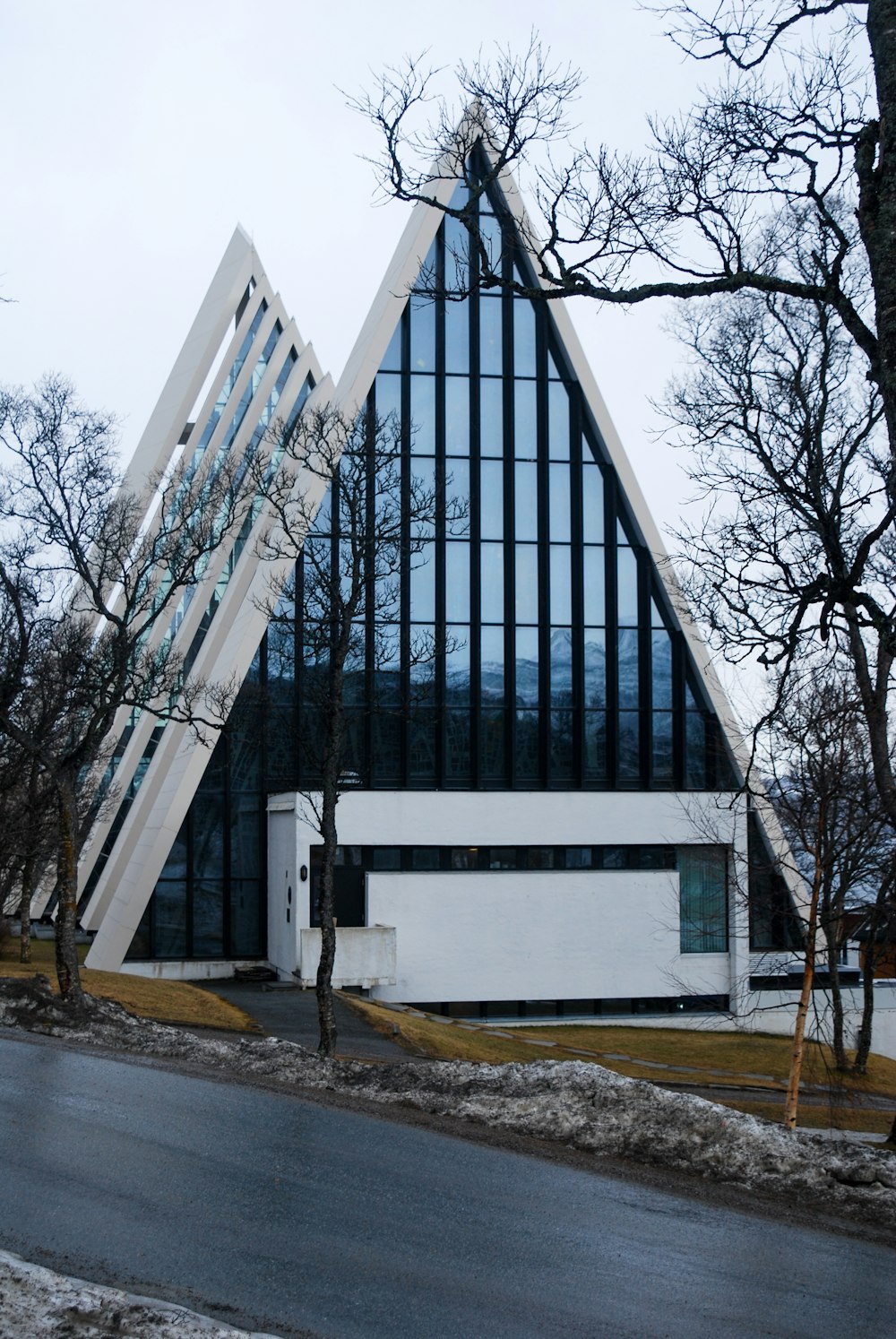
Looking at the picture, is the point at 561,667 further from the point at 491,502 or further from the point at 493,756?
the point at 491,502

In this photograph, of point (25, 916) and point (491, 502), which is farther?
point (491, 502)

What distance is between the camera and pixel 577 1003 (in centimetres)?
3022

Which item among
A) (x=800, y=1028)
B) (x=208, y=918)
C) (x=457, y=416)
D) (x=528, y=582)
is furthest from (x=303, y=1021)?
(x=457, y=416)

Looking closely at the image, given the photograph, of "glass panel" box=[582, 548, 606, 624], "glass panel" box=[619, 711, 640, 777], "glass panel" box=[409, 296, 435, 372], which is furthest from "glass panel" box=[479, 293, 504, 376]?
"glass panel" box=[619, 711, 640, 777]

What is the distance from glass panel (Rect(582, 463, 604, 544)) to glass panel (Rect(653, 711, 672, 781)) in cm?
500

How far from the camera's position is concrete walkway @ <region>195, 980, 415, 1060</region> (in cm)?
1986

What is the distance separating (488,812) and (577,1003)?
5136mm

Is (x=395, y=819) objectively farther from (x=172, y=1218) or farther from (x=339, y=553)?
(x=172, y=1218)

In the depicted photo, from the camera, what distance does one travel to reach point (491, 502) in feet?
109

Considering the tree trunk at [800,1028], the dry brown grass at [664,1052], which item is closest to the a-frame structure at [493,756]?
the dry brown grass at [664,1052]

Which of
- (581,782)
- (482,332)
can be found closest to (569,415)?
(482,332)

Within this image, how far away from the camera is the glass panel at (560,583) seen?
3325 centimetres

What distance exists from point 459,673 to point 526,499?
503cm

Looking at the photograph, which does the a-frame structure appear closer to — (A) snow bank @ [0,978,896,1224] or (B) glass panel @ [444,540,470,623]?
(B) glass panel @ [444,540,470,623]
